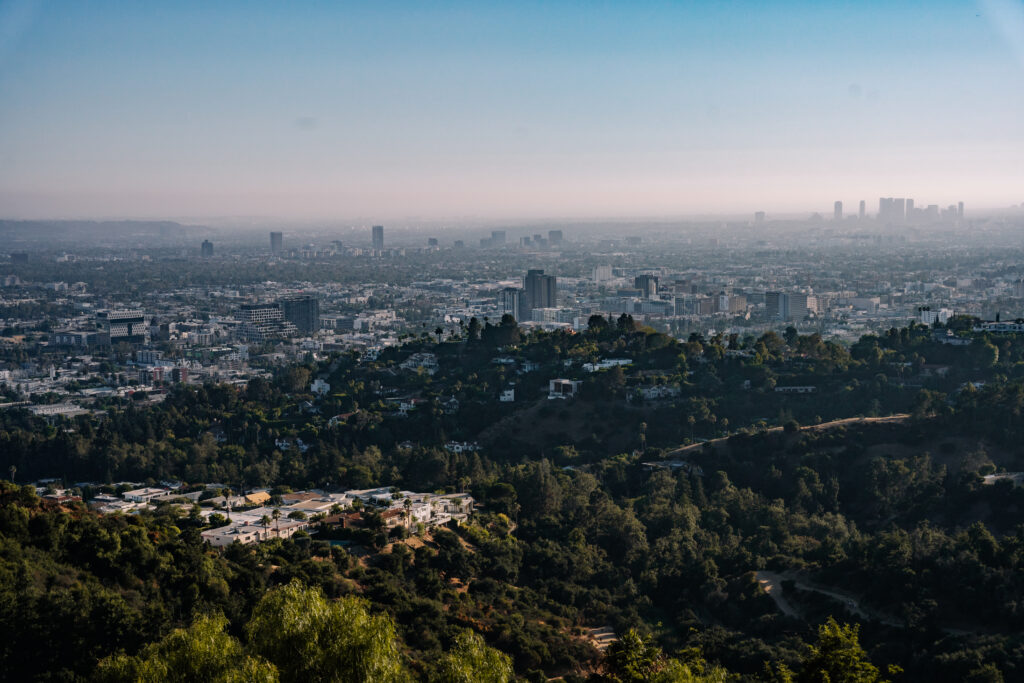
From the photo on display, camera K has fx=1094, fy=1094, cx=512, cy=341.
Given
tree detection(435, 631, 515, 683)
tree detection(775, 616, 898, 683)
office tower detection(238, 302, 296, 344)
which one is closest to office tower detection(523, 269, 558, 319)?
office tower detection(238, 302, 296, 344)

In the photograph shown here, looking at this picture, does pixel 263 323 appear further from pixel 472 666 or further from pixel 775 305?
pixel 472 666

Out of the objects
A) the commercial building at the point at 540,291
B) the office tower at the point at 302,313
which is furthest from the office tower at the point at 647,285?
the office tower at the point at 302,313

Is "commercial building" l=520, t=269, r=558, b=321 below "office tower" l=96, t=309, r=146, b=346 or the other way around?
the other way around

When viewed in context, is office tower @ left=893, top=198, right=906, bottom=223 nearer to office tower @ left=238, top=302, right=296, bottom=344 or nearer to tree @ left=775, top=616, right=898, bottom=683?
office tower @ left=238, top=302, right=296, bottom=344

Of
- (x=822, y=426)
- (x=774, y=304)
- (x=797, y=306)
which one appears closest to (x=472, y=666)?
(x=822, y=426)

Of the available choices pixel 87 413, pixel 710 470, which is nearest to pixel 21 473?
pixel 87 413

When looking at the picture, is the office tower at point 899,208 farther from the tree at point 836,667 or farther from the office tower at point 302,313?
the tree at point 836,667
